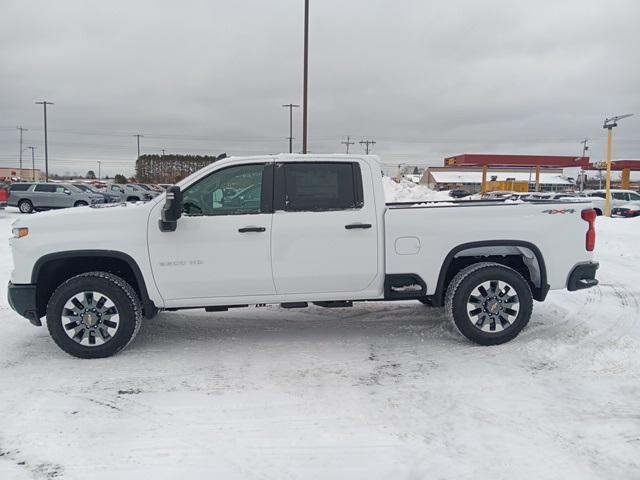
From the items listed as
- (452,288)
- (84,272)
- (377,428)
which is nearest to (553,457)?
(377,428)

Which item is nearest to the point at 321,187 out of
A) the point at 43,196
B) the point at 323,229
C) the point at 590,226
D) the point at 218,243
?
the point at 323,229

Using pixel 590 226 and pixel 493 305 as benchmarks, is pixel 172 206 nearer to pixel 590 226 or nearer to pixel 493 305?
pixel 493 305

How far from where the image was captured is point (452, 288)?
5.32 metres

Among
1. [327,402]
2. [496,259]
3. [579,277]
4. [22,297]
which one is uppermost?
[496,259]

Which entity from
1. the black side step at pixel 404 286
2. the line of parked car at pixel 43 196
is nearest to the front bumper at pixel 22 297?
the black side step at pixel 404 286

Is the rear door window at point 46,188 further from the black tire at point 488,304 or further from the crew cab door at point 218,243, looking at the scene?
Answer: the black tire at point 488,304

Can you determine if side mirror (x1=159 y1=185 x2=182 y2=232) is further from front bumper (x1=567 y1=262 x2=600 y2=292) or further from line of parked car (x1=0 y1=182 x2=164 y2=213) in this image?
line of parked car (x1=0 y1=182 x2=164 y2=213)

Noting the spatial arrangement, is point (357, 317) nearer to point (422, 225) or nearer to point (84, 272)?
point (422, 225)

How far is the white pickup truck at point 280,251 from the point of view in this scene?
16.3 feet

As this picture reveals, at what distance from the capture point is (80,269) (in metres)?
5.23

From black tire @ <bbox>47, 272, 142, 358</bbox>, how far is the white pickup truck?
0.01 metres

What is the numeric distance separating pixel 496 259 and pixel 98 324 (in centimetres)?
411

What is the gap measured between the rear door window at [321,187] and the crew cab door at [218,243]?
214mm

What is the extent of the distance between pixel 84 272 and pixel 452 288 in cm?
368
